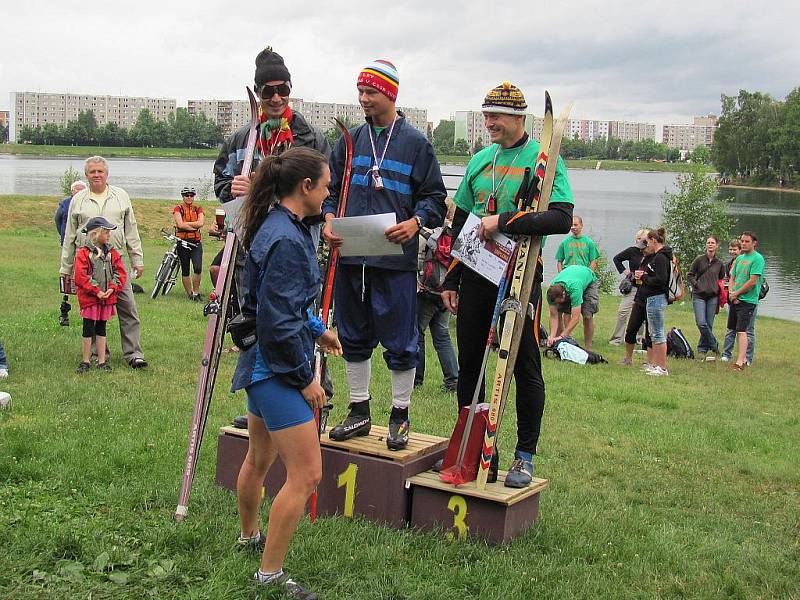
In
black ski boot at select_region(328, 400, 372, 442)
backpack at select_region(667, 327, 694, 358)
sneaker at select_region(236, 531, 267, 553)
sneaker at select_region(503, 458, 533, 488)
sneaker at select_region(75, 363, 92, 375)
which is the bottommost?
backpack at select_region(667, 327, 694, 358)

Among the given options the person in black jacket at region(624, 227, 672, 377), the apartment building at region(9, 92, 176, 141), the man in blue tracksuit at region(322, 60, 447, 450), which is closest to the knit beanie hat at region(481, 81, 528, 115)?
the man in blue tracksuit at region(322, 60, 447, 450)

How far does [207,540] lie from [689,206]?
27132 millimetres

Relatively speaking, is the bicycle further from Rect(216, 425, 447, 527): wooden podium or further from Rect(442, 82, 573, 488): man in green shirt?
Rect(442, 82, 573, 488): man in green shirt

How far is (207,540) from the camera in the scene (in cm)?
461

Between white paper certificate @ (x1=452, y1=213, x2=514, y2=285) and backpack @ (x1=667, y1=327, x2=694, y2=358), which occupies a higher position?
white paper certificate @ (x1=452, y1=213, x2=514, y2=285)

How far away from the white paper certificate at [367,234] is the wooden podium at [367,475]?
117 cm

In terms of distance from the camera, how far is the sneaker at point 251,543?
176 inches

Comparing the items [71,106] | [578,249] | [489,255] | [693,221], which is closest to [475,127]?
[489,255]

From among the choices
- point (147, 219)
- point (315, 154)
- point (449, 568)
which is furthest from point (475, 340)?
point (147, 219)

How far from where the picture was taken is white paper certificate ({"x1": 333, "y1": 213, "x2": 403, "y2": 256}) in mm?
5078

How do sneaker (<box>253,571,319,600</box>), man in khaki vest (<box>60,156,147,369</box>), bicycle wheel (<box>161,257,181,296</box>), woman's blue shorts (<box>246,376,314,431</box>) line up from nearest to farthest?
woman's blue shorts (<box>246,376,314,431</box>) → sneaker (<box>253,571,319,600</box>) → man in khaki vest (<box>60,156,147,369</box>) → bicycle wheel (<box>161,257,181,296</box>)

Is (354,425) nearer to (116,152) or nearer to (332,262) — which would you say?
(332,262)

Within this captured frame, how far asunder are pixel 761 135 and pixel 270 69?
96.9 meters

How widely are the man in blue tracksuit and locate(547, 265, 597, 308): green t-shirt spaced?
27.9ft
